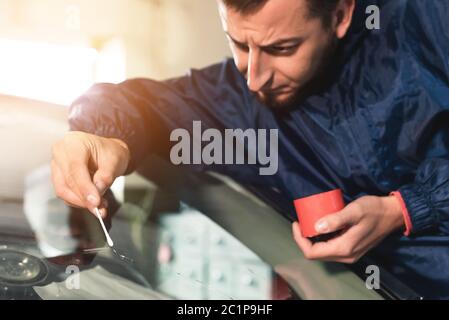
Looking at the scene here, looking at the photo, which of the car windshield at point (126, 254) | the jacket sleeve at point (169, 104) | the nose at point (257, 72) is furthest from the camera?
the jacket sleeve at point (169, 104)

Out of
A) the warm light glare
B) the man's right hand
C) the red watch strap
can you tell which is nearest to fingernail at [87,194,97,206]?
the man's right hand

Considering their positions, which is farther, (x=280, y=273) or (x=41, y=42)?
(x=41, y=42)

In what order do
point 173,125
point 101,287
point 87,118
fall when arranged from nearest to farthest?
1. point 101,287
2. point 87,118
3. point 173,125

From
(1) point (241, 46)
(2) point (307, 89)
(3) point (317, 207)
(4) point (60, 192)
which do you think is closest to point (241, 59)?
(1) point (241, 46)

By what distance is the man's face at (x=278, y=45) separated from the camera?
919 mm

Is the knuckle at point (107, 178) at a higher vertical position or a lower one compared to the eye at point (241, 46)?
lower

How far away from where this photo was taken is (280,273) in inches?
35.2

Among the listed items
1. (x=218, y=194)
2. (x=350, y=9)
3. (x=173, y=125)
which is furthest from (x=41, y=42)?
(x=350, y=9)

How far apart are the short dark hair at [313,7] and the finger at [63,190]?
440 millimetres

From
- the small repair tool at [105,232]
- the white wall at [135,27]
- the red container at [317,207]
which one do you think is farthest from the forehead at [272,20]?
the small repair tool at [105,232]

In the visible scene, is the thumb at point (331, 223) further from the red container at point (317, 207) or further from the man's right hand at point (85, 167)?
the man's right hand at point (85, 167)

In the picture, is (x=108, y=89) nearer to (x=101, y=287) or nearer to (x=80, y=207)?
(x=80, y=207)

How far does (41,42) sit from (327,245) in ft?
2.27

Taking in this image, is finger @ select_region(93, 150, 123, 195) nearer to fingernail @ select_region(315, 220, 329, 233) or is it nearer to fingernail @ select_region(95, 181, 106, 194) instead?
fingernail @ select_region(95, 181, 106, 194)
